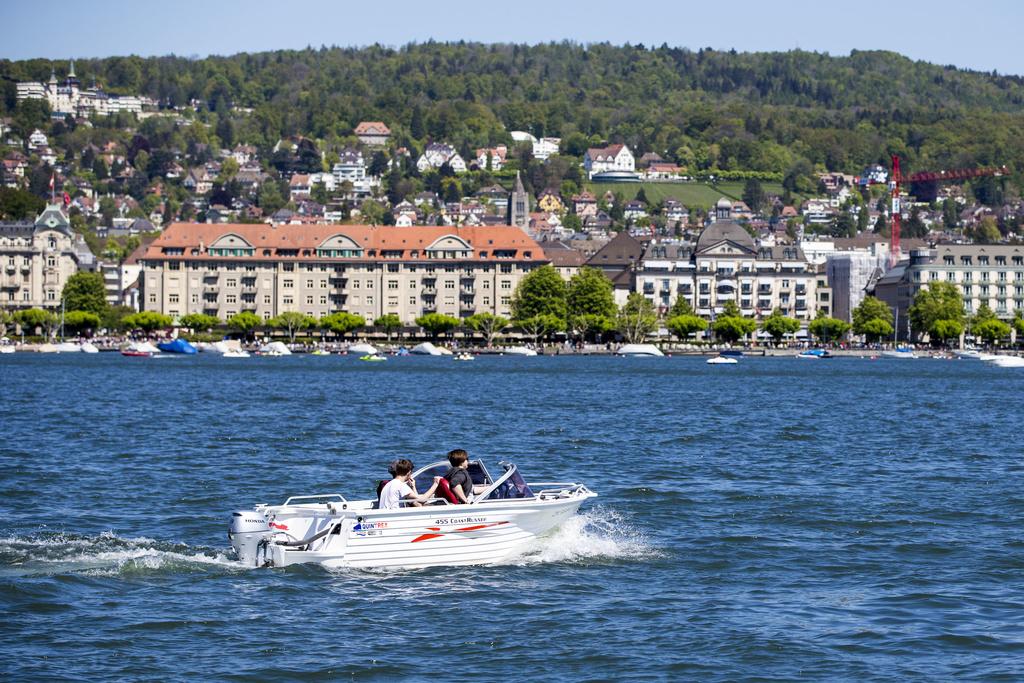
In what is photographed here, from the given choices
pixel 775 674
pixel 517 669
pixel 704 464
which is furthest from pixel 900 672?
pixel 704 464

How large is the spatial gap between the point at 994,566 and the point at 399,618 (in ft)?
35.9

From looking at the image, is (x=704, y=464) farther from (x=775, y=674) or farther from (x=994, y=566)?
(x=775, y=674)

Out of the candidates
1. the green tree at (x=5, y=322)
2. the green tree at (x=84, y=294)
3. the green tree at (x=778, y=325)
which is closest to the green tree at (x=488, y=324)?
the green tree at (x=778, y=325)

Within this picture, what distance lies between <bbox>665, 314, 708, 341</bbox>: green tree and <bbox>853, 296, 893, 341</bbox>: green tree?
16.8m

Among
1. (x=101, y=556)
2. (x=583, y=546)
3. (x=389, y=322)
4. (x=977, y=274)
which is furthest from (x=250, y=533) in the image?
(x=977, y=274)

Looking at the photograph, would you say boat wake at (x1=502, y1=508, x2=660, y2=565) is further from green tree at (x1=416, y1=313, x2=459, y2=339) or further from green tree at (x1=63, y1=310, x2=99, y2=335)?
green tree at (x1=63, y1=310, x2=99, y2=335)

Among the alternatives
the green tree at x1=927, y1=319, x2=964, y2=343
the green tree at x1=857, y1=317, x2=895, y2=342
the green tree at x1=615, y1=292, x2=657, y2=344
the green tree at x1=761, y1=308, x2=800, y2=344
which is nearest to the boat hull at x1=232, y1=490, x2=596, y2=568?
the green tree at x1=615, y1=292, x2=657, y2=344

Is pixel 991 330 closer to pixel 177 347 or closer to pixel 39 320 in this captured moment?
pixel 177 347

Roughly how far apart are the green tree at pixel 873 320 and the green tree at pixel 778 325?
6.46m

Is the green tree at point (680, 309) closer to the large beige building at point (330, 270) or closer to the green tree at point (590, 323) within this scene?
the green tree at point (590, 323)

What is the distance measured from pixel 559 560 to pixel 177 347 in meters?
135

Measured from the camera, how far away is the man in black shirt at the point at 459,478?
2779cm

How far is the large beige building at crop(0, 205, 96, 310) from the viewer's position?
190625 mm

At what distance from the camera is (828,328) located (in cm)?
18100
